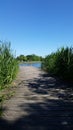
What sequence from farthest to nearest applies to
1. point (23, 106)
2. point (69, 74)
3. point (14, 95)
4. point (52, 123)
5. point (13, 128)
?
1. point (69, 74)
2. point (14, 95)
3. point (23, 106)
4. point (52, 123)
5. point (13, 128)

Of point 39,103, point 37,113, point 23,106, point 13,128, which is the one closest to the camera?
point 13,128

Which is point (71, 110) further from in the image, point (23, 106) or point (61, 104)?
point (23, 106)

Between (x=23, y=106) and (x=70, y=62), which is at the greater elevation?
(x=70, y=62)

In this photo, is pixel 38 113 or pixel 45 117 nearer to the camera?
pixel 45 117

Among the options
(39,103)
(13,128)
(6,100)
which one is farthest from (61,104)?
(13,128)

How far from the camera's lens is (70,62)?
42.0 ft

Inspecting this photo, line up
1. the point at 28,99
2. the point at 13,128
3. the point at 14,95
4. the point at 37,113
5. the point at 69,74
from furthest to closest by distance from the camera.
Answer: the point at 69,74, the point at 14,95, the point at 28,99, the point at 37,113, the point at 13,128

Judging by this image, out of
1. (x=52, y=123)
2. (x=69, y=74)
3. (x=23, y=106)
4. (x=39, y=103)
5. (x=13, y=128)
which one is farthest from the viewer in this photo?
(x=69, y=74)

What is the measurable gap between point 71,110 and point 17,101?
5.46 feet

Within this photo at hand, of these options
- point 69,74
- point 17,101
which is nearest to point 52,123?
point 17,101

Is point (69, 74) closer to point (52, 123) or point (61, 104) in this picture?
point (61, 104)

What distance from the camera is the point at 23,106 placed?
6219mm

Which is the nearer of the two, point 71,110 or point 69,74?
point 71,110

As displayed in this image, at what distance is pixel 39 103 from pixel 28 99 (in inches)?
25.5
